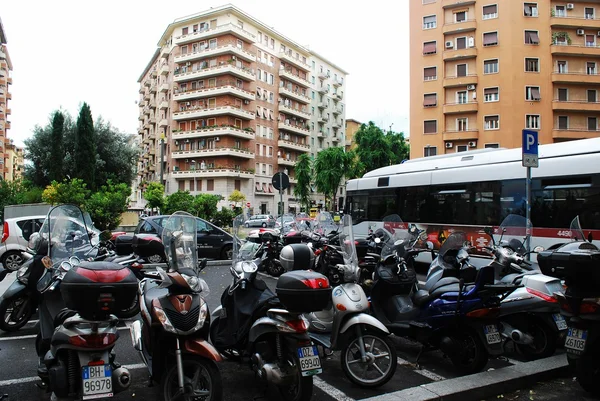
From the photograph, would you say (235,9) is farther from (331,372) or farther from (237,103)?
(331,372)

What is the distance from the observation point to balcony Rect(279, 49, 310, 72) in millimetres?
67000

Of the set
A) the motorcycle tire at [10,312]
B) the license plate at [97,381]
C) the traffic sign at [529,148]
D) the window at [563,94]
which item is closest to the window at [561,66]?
the window at [563,94]

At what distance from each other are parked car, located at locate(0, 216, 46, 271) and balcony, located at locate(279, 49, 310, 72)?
58.0 meters

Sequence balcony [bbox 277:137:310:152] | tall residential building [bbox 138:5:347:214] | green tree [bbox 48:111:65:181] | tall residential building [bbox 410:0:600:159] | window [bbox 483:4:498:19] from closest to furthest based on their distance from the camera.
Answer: green tree [bbox 48:111:65:181]
tall residential building [bbox 410:0:600:159]
window [bbox 483:4:498:19]
tall residential building [bbox 138:5:347:214]
balcony [bbox 277:137:310:152]

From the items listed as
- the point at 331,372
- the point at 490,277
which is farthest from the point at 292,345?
the point at 490,277

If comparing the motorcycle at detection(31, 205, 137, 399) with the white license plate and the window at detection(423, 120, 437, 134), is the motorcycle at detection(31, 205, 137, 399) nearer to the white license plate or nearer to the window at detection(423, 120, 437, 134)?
the white license plate

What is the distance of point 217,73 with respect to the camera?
57.7 metres

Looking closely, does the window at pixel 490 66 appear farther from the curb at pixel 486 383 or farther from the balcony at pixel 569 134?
the curb at pixel 486 383

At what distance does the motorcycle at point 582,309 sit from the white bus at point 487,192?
5.78 metres

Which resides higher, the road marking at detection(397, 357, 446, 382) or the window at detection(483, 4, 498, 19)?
the window at detection(483, 4, 498, 19)

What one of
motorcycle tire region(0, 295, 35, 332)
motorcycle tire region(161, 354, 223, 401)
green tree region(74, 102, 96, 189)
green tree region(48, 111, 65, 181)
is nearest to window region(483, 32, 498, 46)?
green tree region(74, 102, 96, 189)

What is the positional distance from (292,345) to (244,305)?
76 cm

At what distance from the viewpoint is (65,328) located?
3.55 meters

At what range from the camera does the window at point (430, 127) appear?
43.5m
